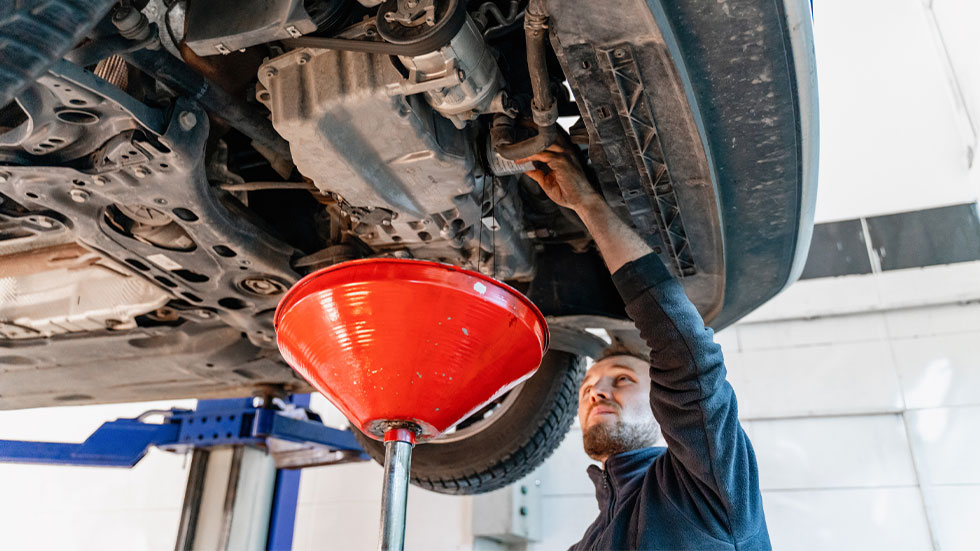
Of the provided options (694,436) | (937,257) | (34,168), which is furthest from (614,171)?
(937,257)

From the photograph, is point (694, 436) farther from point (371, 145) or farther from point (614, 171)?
point (371, 145)

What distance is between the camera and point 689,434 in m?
1.52

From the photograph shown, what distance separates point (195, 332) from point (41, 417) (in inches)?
195

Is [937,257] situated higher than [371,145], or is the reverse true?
[937,257]

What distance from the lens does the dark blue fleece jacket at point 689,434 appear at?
4.91 feet

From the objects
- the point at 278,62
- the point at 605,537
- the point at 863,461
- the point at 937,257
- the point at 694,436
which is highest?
the point at 937,257

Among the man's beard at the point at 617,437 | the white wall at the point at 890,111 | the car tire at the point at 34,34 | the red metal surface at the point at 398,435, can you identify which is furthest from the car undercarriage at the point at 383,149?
the white wall at the point at 890,111

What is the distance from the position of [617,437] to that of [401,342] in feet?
3.48

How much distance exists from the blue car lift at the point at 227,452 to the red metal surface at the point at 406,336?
196 centimetres

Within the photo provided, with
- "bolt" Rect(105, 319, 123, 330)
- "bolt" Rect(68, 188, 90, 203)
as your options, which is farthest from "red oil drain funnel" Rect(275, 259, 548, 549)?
"bolt" Rect(105, 319, 123, 330)

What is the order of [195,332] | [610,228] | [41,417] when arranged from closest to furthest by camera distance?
1. [610,228]
2. [195,332]
3. [41,417]

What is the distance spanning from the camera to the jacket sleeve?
1492 millimetres

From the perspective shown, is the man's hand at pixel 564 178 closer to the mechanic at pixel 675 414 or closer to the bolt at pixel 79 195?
the mechanic at pixel 675 414

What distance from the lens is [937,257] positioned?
405 cm
